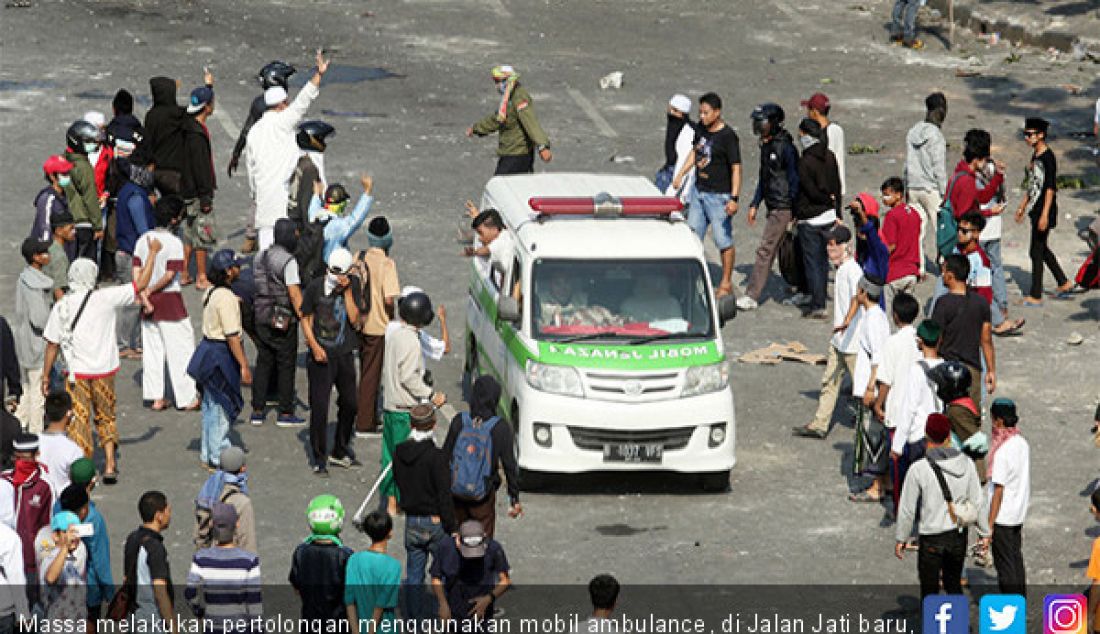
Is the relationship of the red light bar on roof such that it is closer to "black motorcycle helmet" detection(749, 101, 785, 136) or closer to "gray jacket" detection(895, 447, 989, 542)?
"black motorcycle helmet" detection(749, 101, 785, 136)

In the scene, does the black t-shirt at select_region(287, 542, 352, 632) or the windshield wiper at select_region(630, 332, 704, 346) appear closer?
the black t-shirt at select_region(287, 542, 352, 632)

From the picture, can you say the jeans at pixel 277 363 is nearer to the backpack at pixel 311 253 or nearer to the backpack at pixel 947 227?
the backpack at pixel 311 253

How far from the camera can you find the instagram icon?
13.6m

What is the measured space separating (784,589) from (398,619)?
3.02 m

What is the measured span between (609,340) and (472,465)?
3.02 meters

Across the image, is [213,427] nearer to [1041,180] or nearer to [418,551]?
[418,551]

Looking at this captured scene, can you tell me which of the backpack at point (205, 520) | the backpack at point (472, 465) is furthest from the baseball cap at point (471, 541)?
the backpack at point (205, 520)

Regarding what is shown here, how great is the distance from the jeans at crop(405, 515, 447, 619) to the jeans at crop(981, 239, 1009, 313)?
9.28 m

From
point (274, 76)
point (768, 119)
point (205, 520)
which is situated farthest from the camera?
point (274, 76)

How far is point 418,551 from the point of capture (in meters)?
13.9

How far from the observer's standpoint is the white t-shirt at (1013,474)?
14.1 meters

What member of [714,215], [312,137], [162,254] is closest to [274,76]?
[312,137]

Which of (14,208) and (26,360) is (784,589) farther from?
(14,208)

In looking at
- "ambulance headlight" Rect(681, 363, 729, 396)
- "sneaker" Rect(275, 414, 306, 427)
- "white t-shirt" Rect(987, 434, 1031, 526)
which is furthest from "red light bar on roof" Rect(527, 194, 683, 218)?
"white t-shirt" Rect(987, 434, 1031, 526)
